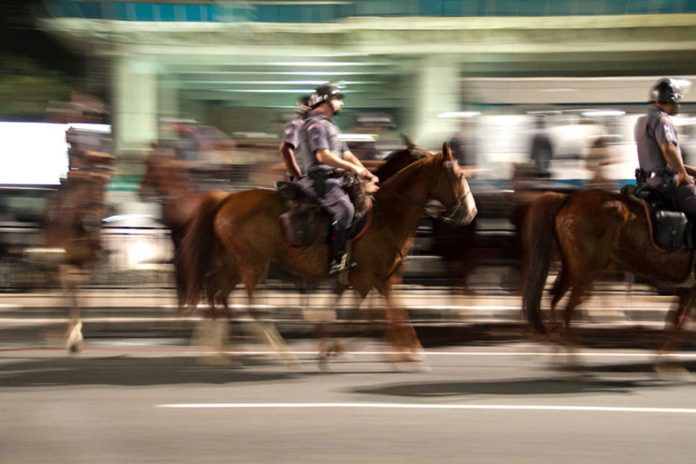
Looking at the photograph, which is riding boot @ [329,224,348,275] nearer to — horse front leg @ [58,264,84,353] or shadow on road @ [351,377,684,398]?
shadow on road @ [351,377,684,398]

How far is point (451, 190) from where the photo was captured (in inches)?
363

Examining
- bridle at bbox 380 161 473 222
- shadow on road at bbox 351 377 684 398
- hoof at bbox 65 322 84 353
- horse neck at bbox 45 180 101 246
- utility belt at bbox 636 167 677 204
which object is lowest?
hoof at bbox 65 322 84 353

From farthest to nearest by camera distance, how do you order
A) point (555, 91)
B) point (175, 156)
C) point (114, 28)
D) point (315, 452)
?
point (114, 28) < point (555, 91) < point (175, 156) < point (315, 452)

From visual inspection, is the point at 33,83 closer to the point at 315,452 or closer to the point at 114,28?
the point at 114,28

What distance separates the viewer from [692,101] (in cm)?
1600

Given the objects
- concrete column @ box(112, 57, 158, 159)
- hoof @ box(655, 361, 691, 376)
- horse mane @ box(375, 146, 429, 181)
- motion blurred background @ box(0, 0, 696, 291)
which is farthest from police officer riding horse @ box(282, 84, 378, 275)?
concrete column @ box(112, 57, 158, 159)

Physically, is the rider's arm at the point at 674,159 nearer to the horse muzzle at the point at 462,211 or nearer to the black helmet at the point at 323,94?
the horse muzzle at the point at 462,211

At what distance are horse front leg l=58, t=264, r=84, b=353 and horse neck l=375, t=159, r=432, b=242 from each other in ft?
10.7

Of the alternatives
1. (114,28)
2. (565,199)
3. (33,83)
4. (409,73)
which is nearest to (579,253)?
(565,199)

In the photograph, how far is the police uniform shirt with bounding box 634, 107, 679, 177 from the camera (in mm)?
8656

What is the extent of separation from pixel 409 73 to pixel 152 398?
Answer: 14.0 metres

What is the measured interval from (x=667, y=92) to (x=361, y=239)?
294 cm

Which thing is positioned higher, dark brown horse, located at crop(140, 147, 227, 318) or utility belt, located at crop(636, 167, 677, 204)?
utility belt, located at crop(636, 167, 677, 204)

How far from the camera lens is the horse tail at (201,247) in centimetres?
944
